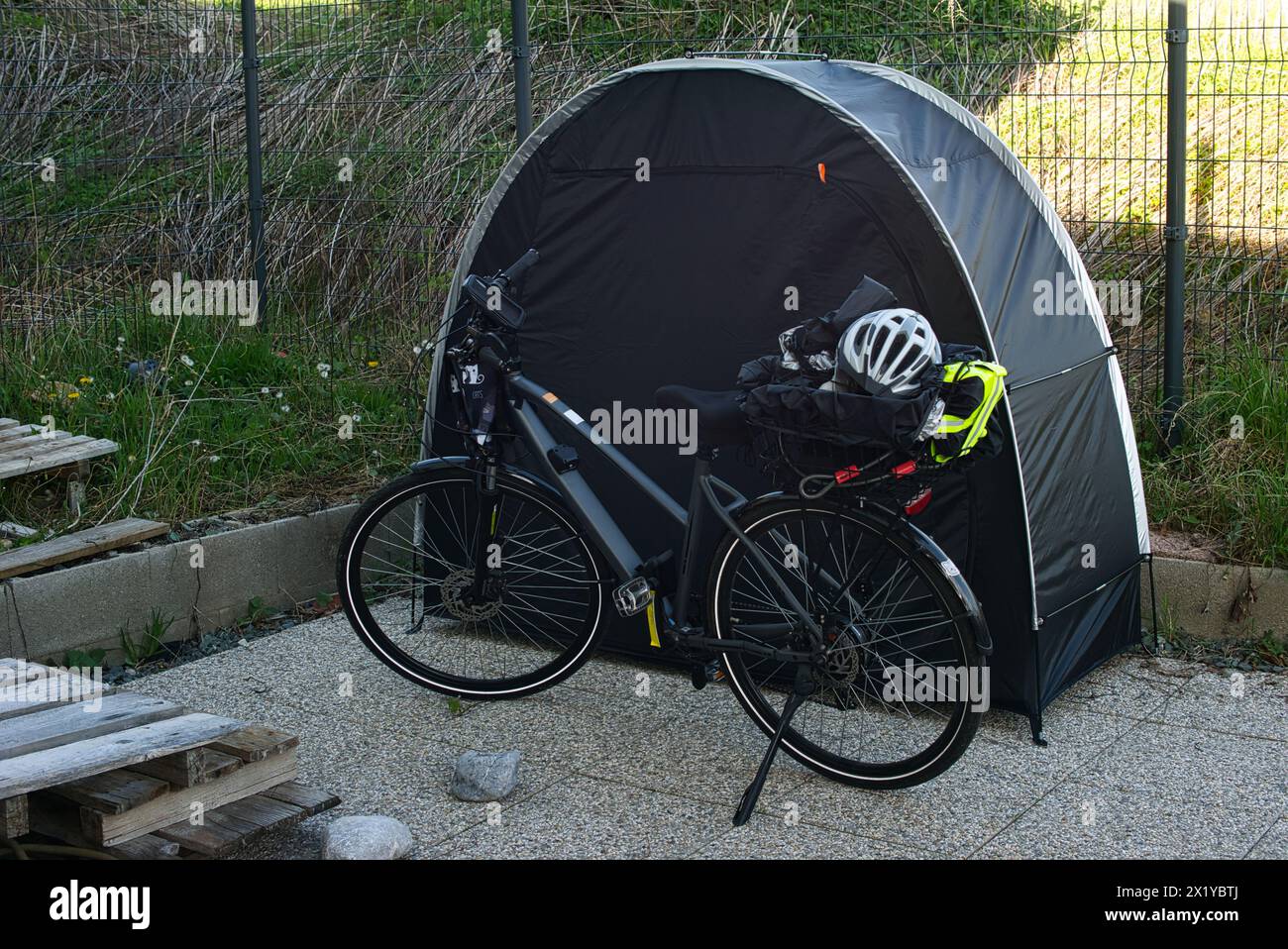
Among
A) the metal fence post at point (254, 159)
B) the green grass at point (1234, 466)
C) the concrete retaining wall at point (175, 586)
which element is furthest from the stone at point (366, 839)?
the metal fence post at point (254, 159)

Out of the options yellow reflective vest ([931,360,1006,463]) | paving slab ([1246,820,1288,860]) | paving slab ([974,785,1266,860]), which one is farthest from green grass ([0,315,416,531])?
paving slab ([1246,820,1288,860])

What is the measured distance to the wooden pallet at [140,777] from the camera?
121 inches

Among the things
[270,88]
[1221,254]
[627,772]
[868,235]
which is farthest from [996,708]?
[270,88]

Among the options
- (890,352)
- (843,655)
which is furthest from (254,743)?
(890,352)

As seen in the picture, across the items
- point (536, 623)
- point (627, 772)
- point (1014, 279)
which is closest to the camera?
point (627, 772)

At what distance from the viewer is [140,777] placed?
128 inches

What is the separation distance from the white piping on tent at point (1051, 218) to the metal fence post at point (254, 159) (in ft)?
12.2

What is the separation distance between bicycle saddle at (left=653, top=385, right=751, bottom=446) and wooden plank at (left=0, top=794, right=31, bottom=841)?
186 cm

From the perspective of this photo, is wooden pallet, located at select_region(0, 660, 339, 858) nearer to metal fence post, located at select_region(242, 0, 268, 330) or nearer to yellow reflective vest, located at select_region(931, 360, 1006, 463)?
yellow reflective vest, located at select_region(931, 360, 1006, 463)

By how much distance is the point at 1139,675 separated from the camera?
452 cm

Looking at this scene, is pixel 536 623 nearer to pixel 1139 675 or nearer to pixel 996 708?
pixel 996 708

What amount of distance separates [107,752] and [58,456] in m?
2.31

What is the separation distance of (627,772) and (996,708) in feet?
3.75

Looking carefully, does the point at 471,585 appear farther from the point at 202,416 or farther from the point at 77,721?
the point at 202,416
